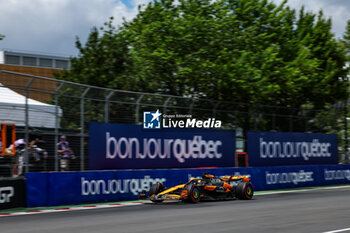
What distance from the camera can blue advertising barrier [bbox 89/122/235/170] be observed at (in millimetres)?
16750

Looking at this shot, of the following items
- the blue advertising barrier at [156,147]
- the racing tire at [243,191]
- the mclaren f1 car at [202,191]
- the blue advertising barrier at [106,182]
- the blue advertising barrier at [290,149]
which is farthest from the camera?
the blue advertising barrier at [290,149]

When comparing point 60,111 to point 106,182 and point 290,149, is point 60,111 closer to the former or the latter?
point 106,182

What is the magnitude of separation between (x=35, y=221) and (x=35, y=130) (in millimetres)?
4498

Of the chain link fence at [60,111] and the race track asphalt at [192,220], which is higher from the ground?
the chain link fence at [60,111]

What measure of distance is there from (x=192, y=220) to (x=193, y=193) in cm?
421

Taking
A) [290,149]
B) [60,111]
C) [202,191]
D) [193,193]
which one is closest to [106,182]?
[60,111]

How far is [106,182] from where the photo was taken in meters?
15.6

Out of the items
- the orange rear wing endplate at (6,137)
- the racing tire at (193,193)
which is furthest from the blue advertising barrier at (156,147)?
the racing tire at (193,193)

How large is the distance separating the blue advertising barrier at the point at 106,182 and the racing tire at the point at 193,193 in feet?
8.87

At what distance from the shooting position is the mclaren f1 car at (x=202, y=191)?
46.7 feet

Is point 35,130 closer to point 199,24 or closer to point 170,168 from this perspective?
point 170,168

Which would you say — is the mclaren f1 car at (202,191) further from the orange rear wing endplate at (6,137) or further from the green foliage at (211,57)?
the green foliage at (211,57)

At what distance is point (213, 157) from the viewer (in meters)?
21.4

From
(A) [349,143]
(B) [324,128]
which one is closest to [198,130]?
(B) [324,128]
